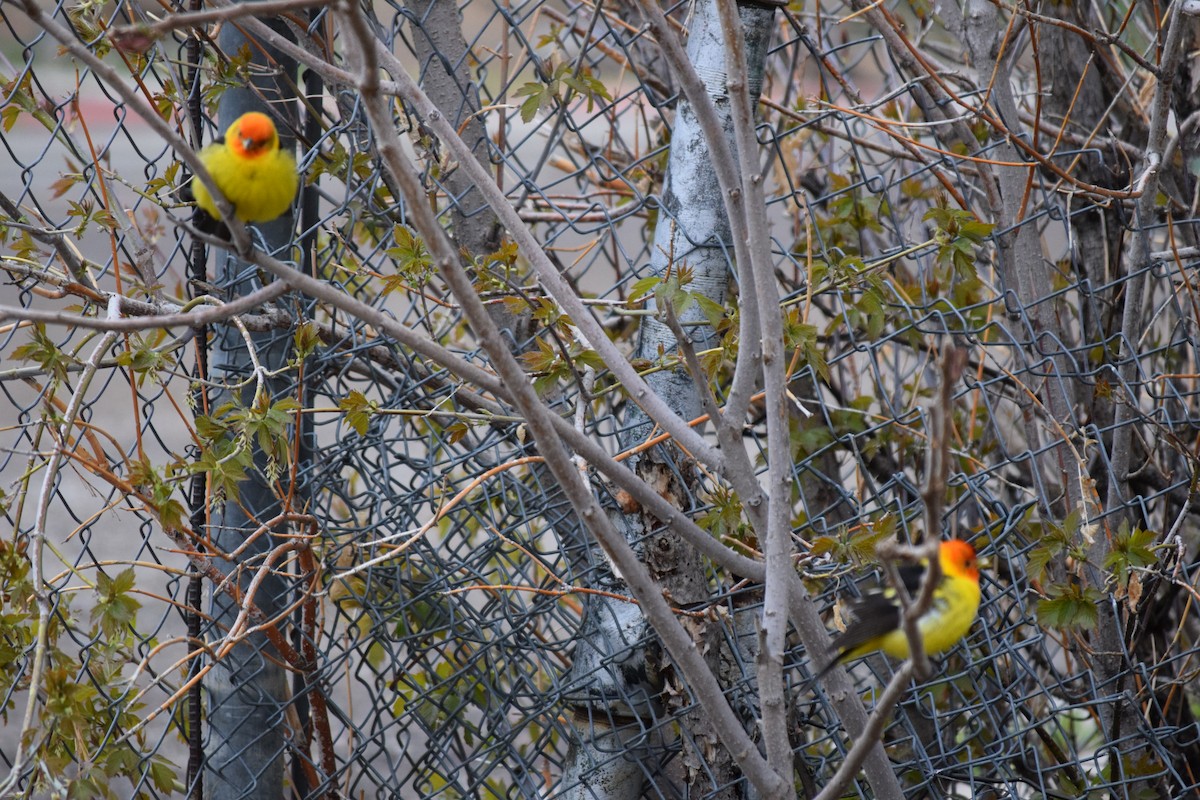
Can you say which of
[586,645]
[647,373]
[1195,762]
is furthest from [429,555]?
[1195,762]

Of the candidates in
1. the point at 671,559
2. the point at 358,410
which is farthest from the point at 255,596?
the point at 671,559

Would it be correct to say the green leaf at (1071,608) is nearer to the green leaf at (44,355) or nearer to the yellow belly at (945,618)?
the yellow belly at (945,618)

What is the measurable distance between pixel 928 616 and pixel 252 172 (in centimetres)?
115

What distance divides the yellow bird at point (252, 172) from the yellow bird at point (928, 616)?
3.38ft

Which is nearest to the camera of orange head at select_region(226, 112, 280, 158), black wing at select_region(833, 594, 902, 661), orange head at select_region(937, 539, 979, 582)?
black wing at select_region(833, 594, 902, 661)

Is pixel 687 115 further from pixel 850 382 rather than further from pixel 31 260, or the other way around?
pixel 850 382

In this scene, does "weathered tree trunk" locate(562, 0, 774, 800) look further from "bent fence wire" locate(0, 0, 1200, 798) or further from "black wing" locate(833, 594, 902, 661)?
"black wing" locate(833, 594, 902, 661)

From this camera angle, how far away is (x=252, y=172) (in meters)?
1.49

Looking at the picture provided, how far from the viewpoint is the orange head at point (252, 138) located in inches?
59.7

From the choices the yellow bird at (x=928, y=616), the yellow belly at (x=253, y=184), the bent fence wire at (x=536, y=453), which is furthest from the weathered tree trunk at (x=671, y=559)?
the yellow belly at (x=253, y=184)

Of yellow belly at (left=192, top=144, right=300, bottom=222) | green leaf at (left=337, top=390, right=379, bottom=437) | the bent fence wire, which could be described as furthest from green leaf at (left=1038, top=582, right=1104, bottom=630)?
yellow belly at (left=192, top=144, right=300, bottom=222)

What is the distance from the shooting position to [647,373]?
1.94 metres

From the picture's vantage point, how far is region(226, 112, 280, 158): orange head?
4.97ft

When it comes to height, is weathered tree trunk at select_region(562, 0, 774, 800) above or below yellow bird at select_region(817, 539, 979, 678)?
above
